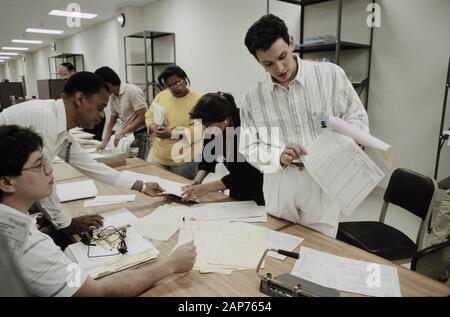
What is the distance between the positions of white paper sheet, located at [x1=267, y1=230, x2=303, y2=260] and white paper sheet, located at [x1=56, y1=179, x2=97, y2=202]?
1.16 meters

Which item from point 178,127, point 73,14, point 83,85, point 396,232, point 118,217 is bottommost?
point 396,232

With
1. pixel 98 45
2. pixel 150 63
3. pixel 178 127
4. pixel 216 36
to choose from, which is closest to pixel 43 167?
pixel 178 127

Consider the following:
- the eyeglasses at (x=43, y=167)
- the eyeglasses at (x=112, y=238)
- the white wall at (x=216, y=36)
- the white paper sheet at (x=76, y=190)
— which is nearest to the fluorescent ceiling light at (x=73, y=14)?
the white wall at (x=216, y=36)

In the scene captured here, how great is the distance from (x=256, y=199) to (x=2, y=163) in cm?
115

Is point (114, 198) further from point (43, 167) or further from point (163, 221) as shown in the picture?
point (43, 167)

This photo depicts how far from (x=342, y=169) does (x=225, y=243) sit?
0.53 metres

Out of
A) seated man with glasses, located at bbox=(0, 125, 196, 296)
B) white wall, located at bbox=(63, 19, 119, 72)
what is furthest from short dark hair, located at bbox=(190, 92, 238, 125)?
white wall, located at bbox=(63, 19, 119, 72)

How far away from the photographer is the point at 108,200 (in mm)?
1860

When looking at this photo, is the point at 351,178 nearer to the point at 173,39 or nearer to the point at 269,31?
the point at 269,31

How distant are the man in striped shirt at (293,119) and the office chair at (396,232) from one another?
1.89 feet

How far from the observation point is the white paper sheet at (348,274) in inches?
38.7

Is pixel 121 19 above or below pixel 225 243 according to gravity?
above

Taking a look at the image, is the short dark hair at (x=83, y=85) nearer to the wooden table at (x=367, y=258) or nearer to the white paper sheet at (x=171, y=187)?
the white paper sheet at (x=171, y=187)
